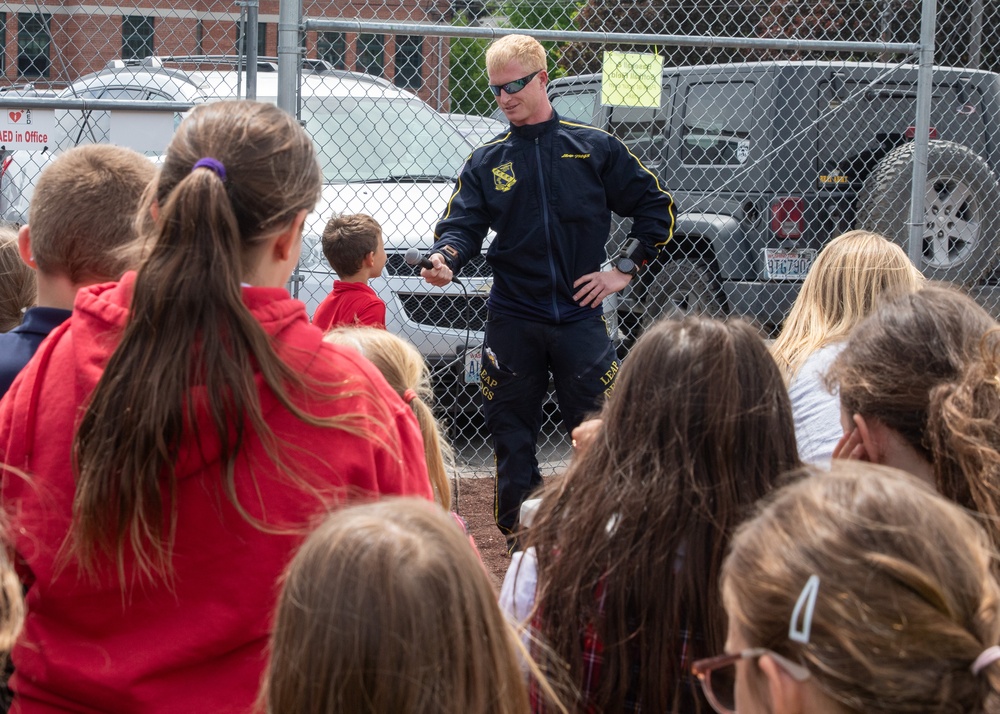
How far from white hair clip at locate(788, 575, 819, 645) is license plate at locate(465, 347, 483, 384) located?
432 cm

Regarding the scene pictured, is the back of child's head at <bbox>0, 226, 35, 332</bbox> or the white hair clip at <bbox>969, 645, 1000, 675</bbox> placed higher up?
the white hair clip at <bbox>969, 645, 1000, 675</bbox>

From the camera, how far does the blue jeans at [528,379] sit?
176 inches

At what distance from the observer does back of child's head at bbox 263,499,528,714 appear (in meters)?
1.25

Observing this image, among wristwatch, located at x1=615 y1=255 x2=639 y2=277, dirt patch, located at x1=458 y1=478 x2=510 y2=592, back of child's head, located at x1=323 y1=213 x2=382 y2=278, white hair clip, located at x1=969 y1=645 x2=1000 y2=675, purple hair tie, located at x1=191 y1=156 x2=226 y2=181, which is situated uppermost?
purple hair tie, located at x1=191 y1=156 x2=226 y2=181

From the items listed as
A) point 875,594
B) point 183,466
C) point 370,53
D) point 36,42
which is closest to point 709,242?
point 370,53

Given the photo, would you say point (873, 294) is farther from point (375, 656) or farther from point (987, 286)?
point (987, 286)

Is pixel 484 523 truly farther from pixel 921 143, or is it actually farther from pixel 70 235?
pixel 70 235

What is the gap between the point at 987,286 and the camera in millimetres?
7297

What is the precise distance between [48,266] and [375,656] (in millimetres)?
1342

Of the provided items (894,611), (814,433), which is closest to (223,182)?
(894,611)

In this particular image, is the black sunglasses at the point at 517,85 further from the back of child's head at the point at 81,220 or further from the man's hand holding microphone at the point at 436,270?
the back of child's head at the point at 81,220

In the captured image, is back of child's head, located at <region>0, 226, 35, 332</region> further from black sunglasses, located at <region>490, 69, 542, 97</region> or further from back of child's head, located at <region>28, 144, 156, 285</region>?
black sunglasses, located at <region>490, 69, 542, 97</region>

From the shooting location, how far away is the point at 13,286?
292 cm

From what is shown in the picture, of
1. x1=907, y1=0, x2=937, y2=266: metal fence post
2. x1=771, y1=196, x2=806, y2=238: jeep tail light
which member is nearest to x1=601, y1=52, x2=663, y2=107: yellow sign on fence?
x1=907, y1=0, x2=937, y2=266: metal fence post
